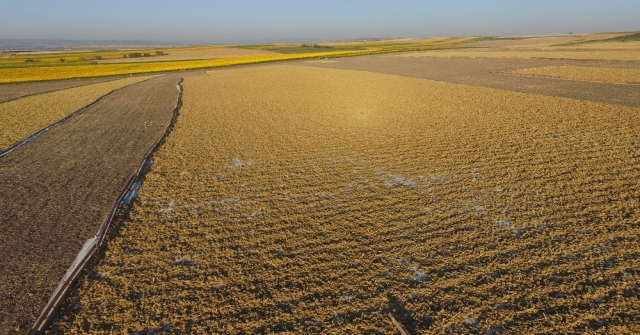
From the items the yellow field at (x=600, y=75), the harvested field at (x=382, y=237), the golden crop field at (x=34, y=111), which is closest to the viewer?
the harvested field at (x=382, y=237)

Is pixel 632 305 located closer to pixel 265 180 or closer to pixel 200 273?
pixel 200 273

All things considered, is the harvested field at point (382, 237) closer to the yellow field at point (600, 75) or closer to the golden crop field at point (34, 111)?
the golden crop field at point (34, 111)

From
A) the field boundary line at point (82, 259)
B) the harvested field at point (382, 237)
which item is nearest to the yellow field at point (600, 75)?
the harvested field at point (382, 237)

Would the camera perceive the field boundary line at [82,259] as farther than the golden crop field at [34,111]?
No

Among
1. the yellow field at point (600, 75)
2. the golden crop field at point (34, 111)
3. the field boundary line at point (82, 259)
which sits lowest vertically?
the field boundary line at point (82, 259)

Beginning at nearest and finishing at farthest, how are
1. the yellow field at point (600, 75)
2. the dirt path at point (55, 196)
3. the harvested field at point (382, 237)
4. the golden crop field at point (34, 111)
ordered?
the harvested field at point (382, 237) < the dirt path at point (55, 196) < the golden crop field at point (34, 111) < the yellow field at point (600, 75)

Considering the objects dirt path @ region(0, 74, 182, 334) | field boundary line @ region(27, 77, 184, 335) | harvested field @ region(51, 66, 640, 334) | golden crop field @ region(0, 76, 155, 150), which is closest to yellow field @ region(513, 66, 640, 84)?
harvested field @ region(51, 66, 640, 334)
